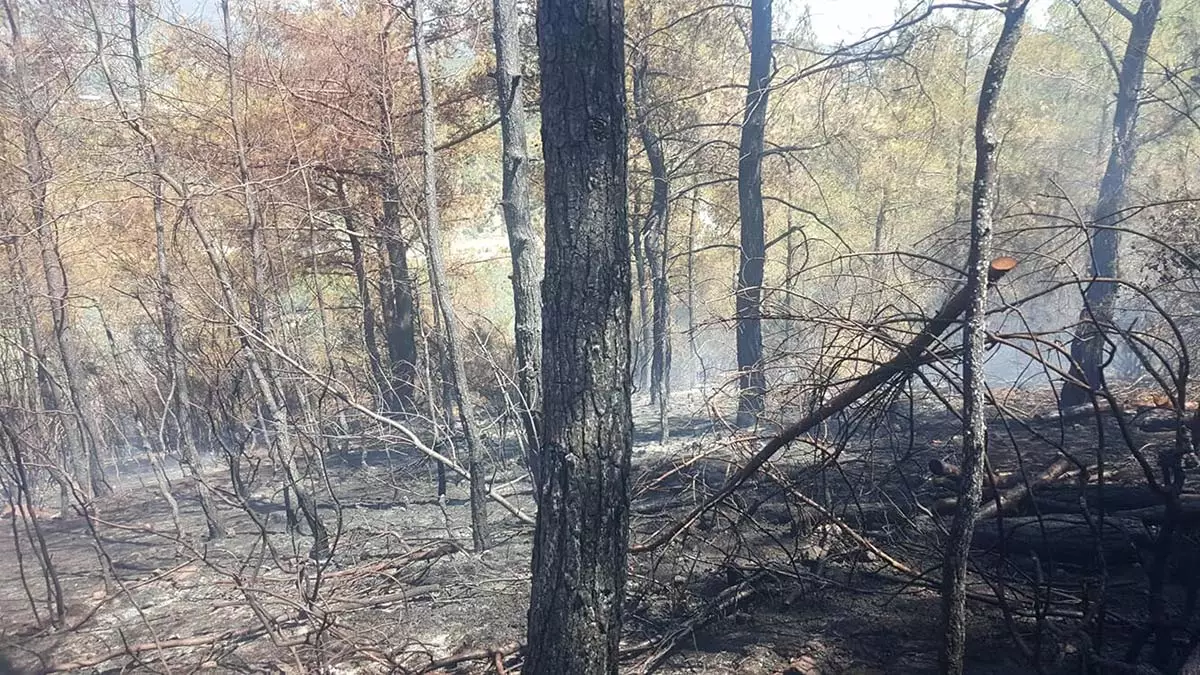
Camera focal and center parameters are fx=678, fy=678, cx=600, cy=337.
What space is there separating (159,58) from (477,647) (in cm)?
1084

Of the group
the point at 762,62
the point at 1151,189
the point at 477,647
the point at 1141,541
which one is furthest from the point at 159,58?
the point at 1151,189

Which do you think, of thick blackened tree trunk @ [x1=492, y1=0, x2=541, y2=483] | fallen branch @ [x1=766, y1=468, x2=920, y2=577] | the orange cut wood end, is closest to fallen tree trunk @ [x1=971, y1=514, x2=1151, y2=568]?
fallen branch @ [x1=766, y1=468, x2=920, y2=577]

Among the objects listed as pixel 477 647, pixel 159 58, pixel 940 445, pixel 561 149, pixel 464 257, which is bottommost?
pixel 477 647

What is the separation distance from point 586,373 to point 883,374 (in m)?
1.64

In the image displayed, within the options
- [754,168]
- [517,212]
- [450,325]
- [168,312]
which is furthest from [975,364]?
[754,168]

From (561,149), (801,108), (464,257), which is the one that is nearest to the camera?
(561,149)

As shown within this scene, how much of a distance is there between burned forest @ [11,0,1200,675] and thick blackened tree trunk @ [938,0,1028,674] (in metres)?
0.02

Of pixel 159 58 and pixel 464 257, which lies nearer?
pixel 159 58

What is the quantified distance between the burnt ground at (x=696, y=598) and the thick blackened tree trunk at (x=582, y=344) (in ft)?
3.06

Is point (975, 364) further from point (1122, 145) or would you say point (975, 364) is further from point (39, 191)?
point (39, 191)

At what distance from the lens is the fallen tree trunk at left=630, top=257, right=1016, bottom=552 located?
Result: 3184 millimetres

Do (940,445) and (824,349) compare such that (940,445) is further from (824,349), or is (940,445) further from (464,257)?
(464,257)

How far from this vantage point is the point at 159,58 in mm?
10688

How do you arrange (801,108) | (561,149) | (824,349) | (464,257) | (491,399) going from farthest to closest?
(464,257), (801,108), (491,399), (824,349), (561,149)
